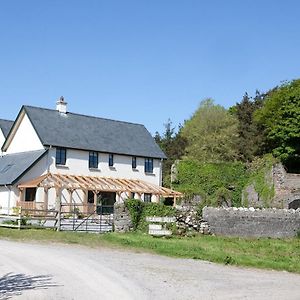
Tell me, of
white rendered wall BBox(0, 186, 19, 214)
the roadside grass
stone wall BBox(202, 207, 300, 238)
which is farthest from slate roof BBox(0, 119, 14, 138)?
stone wall BBox(202, 207, 300, 238)

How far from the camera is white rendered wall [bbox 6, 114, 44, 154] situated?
1835 inches

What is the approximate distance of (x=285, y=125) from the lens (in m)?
47.9

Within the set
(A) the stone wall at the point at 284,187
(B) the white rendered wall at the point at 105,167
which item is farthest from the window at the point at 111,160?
(A) the stone wall at the point at 284,187

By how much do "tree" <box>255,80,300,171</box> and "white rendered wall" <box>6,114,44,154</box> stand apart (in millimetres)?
20607

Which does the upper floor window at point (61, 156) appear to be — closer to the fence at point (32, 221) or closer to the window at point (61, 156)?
the window at point (61, 156)

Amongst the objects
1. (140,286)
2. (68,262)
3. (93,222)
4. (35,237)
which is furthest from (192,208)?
(140,286)

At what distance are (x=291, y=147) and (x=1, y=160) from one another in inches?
1021

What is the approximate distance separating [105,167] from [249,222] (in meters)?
21.0

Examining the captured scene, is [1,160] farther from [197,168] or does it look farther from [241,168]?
[241,168]

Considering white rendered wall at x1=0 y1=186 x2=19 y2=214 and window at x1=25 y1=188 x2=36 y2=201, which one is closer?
white rendered wall at x1=0 y1=186 x2=19 y2=214

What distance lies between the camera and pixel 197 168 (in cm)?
4753

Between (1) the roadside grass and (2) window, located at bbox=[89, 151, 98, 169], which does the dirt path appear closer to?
(1) the roadside grass

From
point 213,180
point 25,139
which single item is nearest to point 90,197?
point 25,139

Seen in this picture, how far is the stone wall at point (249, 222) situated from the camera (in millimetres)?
30078
